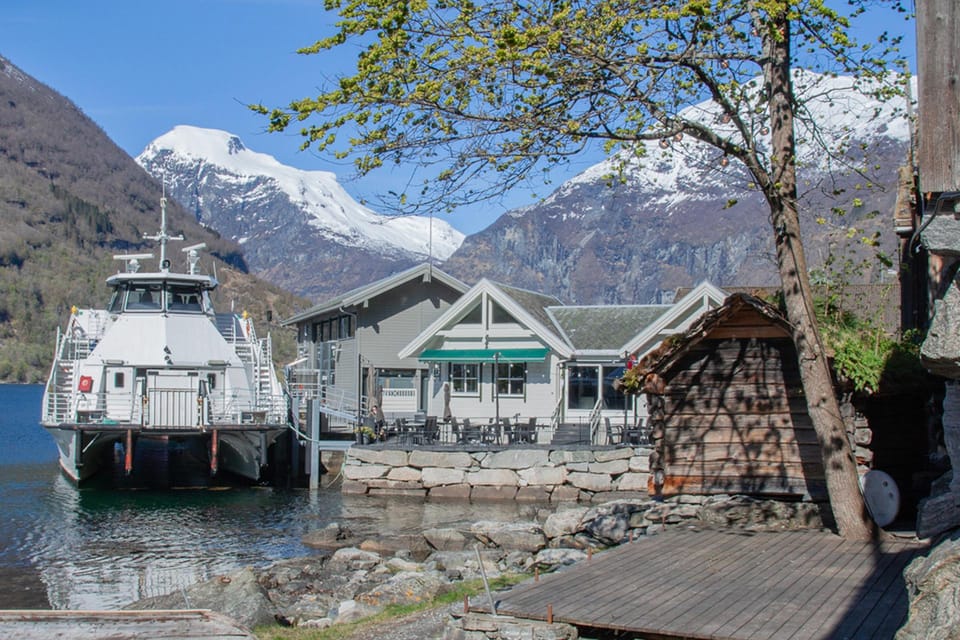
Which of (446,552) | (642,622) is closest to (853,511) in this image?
(642,622)

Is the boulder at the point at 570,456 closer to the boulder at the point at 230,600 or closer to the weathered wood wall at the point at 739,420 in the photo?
the weathered wood wall at the point at 739,420

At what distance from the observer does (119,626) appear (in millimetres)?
8195

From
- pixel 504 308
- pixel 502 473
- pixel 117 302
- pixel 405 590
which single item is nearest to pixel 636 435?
pixel 502 473

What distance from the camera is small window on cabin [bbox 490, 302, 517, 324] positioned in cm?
3641

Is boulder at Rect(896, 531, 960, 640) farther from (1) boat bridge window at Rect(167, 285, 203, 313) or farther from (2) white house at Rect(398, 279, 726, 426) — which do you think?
(1) boat bridge window at Rect(167, 285, 203, 313)

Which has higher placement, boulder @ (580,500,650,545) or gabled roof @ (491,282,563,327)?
gabled roof @ (491,282,563,327)

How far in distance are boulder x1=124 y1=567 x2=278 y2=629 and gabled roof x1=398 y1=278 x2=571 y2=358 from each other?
20.8 m

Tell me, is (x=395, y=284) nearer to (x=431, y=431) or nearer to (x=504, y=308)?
(x=504, y=308)

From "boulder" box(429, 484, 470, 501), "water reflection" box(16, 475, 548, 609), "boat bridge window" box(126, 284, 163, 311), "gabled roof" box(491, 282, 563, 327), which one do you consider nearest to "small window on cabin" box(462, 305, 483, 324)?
"gabled roof" box(491, 282, 563, 327)

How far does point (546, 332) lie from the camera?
34.8 metres

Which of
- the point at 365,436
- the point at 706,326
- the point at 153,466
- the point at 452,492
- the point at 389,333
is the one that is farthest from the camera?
the point at 389,333

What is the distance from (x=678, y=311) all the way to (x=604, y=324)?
3541 mm

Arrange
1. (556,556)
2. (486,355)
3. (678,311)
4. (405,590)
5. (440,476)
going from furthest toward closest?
(486,355)
(678,311)
(440,476)
(556,556)
(405,590)

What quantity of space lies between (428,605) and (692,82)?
271 inches
